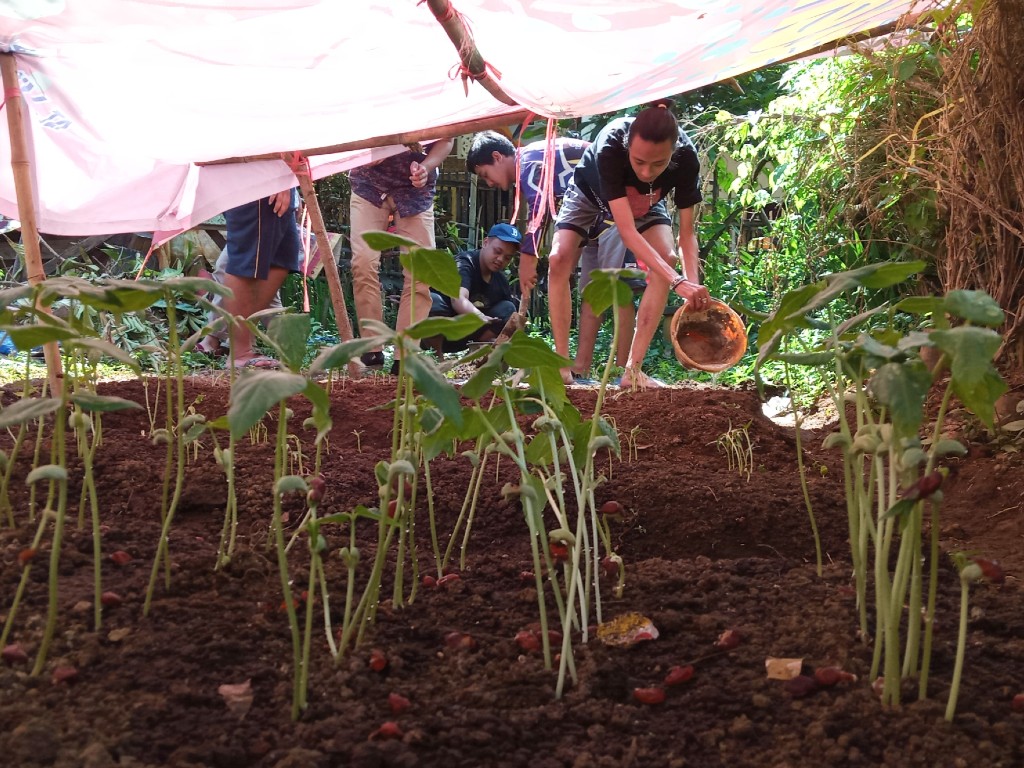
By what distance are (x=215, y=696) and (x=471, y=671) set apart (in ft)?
1.16

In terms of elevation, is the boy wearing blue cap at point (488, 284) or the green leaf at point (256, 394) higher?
the boy wearing blue cap at point (488, 284)

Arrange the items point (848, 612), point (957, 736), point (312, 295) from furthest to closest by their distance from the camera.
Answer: point (312, 295) → point (848, 612) → point (957, 736)

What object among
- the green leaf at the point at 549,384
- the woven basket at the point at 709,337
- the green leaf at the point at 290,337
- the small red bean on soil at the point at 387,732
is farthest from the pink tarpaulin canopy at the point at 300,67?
the small red bean on soil at the point at 387,732

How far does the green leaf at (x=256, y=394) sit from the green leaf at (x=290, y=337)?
220 mm

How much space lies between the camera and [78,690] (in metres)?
1.15

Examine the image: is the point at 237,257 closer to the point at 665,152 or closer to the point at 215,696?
the point at 665,152

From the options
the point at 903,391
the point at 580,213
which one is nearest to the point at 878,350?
the point at 903,391

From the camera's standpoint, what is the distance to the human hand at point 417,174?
4.68 meters

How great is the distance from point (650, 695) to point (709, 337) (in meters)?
2.78

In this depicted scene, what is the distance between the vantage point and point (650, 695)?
1.17 meters

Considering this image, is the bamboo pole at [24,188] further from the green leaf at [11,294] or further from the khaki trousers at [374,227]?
the khaki trousers at [374,227]

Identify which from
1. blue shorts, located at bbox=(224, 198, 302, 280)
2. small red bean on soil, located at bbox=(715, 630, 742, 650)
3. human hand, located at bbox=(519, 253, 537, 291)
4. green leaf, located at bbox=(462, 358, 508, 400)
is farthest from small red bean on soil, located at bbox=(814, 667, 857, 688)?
human hand, located at bbox=(519, 253, 537, 291)

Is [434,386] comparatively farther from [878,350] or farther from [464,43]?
[464,43]

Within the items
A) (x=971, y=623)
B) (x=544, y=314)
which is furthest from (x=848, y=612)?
(x=544, y=314)
